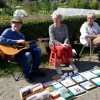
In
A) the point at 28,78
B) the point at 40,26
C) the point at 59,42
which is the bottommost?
the point at 28,78

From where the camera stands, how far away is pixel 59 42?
7.02 metres

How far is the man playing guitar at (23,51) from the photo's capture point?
6258mm

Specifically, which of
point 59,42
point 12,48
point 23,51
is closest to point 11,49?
point 12,48

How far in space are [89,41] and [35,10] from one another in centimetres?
1953

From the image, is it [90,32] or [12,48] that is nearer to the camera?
[12,48]

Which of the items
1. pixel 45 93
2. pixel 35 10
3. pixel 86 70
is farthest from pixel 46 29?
pixel 35 10

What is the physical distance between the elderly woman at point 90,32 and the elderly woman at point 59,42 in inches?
24.1

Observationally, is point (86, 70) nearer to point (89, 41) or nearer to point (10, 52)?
point (89, 41)

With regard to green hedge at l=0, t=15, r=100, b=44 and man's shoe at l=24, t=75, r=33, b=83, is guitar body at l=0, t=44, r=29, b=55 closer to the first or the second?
man's shoe at l=24, t=75, r=33, b=83

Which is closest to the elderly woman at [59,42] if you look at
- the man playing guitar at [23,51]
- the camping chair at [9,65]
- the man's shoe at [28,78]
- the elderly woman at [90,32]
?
the man playing guitar at [23,51]

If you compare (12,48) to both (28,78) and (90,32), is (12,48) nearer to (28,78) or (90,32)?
(28,78)

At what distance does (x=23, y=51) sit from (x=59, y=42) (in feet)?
3.51

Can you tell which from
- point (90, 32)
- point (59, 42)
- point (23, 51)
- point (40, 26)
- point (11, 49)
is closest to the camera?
point (11, 49)

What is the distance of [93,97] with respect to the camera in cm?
556
